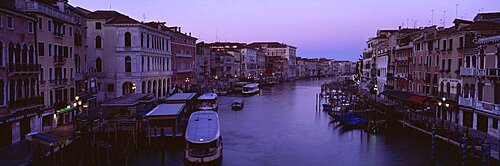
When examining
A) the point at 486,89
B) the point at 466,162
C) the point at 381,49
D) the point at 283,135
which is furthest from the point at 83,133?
the point at 381,49

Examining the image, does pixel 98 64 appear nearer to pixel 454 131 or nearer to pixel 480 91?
pixel 454 131

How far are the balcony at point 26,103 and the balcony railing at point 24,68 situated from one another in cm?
105

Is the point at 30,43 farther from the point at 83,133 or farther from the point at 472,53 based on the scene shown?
the point at 472,53

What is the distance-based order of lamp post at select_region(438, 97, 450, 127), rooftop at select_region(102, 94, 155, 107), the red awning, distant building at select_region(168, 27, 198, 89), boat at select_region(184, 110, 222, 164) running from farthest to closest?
distant building at select_region(168, 27, 198, 89) < the red awning < lamp post at select_region(438, 97, 450, 127) < rooftop at select_region(102, 94, 155, 107) < boat at select_region(184, 110, 222, 164)

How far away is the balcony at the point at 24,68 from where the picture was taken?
15.8 m

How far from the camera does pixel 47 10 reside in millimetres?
18750

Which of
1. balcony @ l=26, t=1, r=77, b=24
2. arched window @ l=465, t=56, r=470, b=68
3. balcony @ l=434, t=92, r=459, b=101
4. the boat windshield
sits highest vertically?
balcony @ l=26, t=1, r=77, b=24

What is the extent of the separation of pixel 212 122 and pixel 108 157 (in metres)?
4.63

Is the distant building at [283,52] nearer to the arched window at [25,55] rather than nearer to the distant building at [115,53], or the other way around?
the distant building at [115,53]

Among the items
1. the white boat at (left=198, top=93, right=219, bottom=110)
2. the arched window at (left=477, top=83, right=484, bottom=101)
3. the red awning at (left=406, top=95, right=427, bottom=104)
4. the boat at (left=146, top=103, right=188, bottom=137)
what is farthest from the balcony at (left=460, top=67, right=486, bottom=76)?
the white boat at (left=198, top=93, right=219, bottom=110)

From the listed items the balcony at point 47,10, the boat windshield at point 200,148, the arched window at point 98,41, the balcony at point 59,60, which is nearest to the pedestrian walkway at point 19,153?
the balcony at point 59,60

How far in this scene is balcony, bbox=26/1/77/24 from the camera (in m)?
17.8

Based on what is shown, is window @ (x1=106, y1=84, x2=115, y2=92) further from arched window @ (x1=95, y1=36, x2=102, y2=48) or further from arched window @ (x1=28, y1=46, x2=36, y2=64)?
arched window @ (x1=28, y1=46, x2=36, y2=64)

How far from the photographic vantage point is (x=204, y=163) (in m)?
16.1
